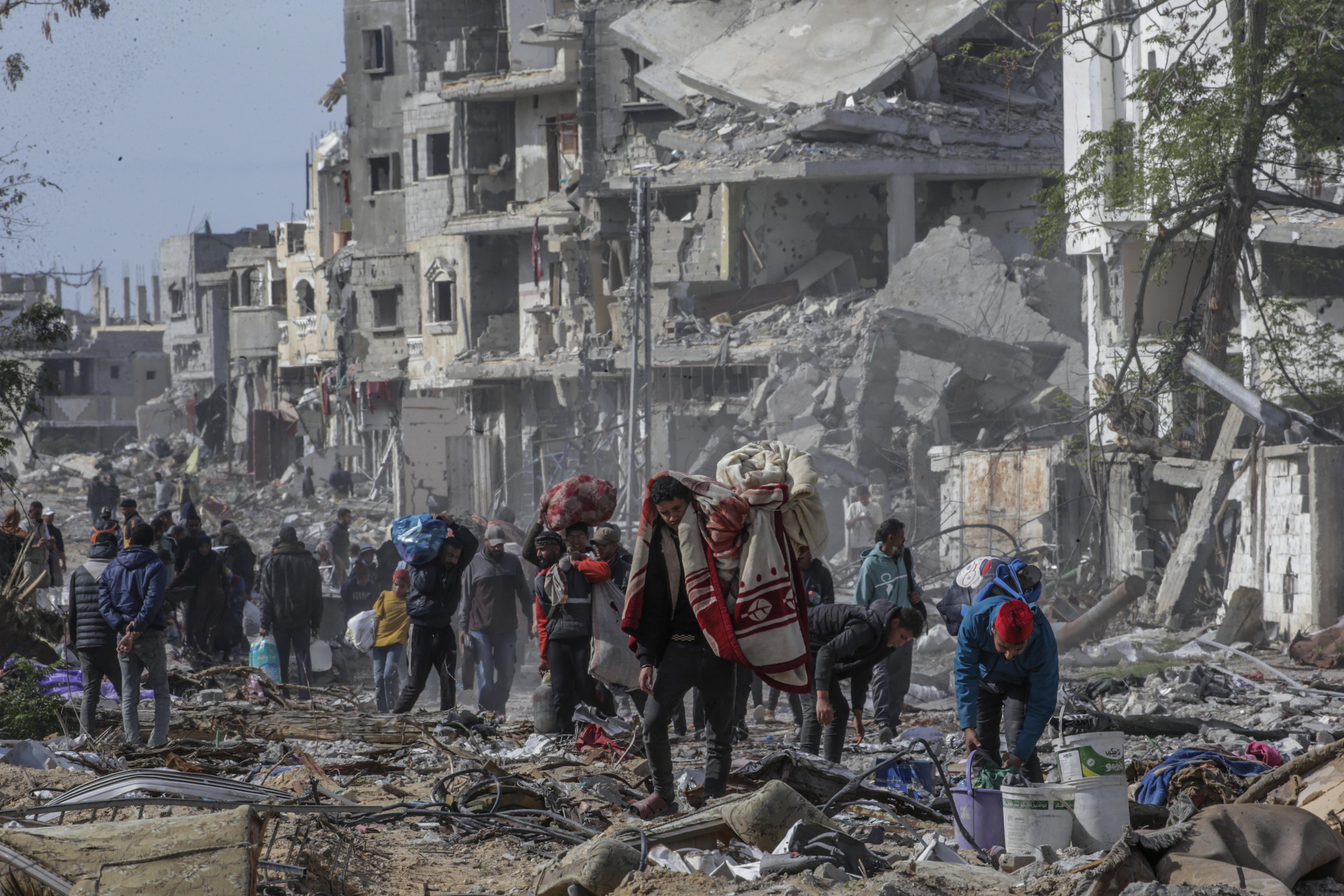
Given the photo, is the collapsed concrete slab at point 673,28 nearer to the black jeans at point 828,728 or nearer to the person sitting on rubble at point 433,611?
the person sitting on rubble at point 433,611

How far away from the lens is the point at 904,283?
25.9 meters

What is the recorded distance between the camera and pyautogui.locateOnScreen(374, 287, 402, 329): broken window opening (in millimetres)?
42219

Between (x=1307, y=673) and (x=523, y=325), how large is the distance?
2862cm

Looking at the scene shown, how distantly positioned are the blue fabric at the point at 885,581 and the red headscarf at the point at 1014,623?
309 cm

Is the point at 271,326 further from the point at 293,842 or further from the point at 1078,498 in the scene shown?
the point at 293,842

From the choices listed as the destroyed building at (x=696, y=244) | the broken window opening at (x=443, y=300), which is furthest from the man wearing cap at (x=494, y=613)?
the broken window opening at (x=443, y=300)

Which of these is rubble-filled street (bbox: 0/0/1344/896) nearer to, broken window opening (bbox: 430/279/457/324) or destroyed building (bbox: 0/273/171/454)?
broken window opening (bbox: 430/279/457/324)

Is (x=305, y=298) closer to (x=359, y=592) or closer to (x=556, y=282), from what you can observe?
(x=556, y=282)

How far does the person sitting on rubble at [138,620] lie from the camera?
8.63m

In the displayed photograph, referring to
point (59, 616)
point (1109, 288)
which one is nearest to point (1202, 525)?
point (1109, 288)

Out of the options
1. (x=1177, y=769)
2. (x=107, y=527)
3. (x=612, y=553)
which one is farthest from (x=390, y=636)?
(x=1177, y=769)

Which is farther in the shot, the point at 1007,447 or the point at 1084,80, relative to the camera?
the point at 1084,80

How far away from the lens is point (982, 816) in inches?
224

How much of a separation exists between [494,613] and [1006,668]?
16.8 ft
